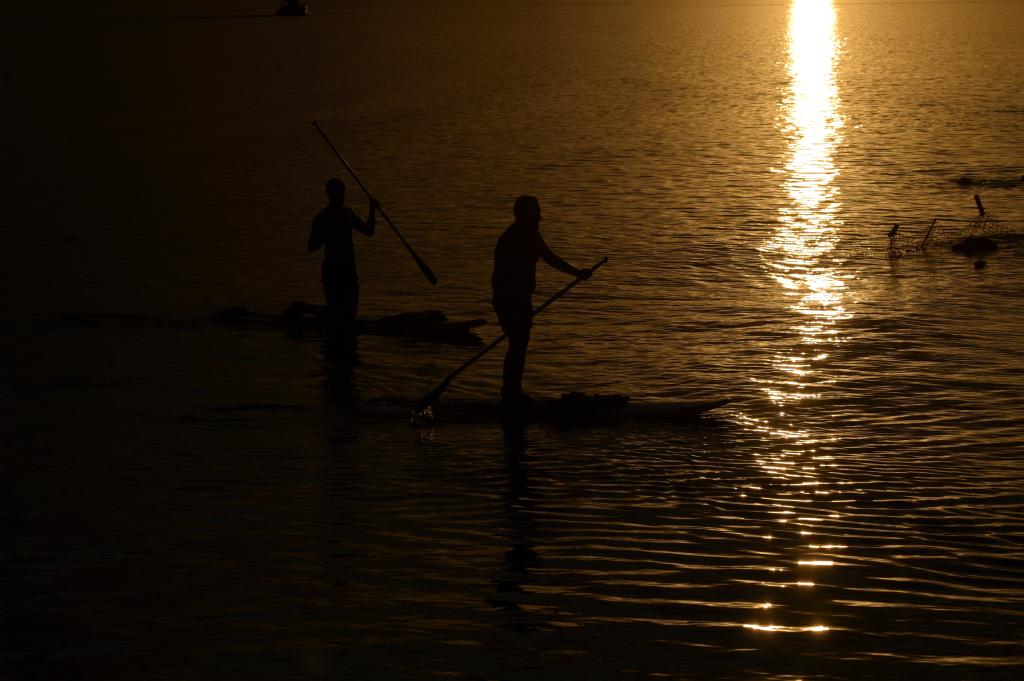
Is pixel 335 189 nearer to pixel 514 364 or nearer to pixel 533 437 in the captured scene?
pixel 514 364

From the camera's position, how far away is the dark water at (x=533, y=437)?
9.02m

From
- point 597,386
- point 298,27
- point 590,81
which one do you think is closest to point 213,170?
point 597,386

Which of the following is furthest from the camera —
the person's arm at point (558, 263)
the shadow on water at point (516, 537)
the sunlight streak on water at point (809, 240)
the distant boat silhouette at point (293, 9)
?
the distant boat silhouette at point (293, 9)

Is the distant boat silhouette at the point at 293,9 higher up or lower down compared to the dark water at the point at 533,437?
higher up

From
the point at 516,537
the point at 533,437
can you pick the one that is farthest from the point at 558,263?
the point at 516,537

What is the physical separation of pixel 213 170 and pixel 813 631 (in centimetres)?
2856

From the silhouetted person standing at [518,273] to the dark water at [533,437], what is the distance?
2.48 ft

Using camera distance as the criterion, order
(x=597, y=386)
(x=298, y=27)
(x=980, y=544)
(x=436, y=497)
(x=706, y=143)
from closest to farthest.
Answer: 1. (x=980, y=544)
2. (x=436, y=497)
3. (x=597, y=386)
4. (x=706, y=143)
5. (x=298, y=27)

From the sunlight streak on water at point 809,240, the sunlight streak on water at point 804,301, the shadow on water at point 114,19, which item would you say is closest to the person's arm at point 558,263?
the sunlight streak on water at point 804,301

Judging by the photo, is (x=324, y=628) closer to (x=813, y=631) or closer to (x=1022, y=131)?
(x=813, y=631)

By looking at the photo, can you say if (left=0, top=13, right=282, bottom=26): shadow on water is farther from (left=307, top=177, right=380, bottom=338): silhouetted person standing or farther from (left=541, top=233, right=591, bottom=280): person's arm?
(left=541, top=233, right=591, bottom=280): person's arm

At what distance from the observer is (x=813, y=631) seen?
29.4ft

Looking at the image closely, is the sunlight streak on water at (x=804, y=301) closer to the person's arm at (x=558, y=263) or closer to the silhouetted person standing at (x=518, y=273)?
the person's arm at (x=558, y=263)

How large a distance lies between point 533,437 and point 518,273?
1425 millimetres
